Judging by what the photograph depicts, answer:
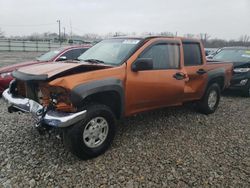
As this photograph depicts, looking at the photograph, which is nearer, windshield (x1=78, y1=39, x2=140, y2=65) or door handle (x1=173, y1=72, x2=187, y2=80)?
windshield (x1=78, y1=39, x2=140, y2=65)

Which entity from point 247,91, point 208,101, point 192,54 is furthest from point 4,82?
point 247,91

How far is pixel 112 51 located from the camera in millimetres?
4730

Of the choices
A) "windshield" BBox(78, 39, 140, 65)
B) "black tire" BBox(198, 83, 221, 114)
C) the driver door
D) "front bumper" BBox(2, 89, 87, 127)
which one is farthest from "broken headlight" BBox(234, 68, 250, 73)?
"front bumper" BBox(2, 89, 87, 127)

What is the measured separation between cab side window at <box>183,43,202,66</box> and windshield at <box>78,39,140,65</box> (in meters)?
1.44

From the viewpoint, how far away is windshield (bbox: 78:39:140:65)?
4.42m

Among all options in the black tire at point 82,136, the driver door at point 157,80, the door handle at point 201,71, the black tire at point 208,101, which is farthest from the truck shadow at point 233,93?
the black tire at point 82,136

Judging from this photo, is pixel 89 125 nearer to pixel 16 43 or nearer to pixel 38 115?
pixel 38 115

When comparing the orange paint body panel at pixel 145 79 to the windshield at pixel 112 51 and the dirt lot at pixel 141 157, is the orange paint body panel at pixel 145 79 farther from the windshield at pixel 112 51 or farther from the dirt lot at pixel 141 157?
the dirt lot at pixel 141 157

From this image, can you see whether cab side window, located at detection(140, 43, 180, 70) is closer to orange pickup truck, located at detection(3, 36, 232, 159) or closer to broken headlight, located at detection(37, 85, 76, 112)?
orange pickup truck, located at detection(3, 36, 232, 159)

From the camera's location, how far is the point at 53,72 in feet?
11.8

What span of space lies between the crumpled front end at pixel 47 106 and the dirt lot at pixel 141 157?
632 millimetres

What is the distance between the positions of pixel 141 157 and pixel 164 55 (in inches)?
79.7

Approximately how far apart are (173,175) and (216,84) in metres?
3.59

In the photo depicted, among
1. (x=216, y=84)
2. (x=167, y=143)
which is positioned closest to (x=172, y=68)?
(x=167, y=143)
